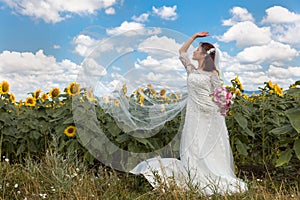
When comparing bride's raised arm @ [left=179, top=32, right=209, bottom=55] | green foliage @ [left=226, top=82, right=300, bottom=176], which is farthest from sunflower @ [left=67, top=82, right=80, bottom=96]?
green foliage @ [left=226, top=82, right=300, bottom=176]

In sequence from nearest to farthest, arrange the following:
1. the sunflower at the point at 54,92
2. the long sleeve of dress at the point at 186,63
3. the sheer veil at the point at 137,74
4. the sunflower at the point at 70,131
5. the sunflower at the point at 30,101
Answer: the sheer veil at the point at 137,74 → the long sleeve of dress at the point at 186,63 → the sunflower at the point at 70,131 → the sunflower at the point at 54,92 → the sunflower at the point at 30,101

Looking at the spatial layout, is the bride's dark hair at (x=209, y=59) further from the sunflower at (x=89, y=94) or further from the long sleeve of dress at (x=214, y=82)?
the sunflower at (x=89, y=94)

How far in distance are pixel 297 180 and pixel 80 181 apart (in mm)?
2601

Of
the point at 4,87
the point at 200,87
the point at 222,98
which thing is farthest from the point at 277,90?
the point at 4,87

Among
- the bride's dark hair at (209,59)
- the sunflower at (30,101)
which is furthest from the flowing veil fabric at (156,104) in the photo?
the sunflower at (30,101)

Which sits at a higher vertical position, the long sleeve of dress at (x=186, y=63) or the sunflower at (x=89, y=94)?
the long sleeve of dress at (x=186, y=63)

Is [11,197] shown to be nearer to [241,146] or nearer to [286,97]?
[241,146]

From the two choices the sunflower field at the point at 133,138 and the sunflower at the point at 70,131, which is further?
the sunflower at the point at 70,131

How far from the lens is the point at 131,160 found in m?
4.82

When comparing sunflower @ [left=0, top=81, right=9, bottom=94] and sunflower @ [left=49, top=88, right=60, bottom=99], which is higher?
sunflower @ [left=0, top=81, right=9, bottom=94]

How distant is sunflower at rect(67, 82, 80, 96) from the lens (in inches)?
184

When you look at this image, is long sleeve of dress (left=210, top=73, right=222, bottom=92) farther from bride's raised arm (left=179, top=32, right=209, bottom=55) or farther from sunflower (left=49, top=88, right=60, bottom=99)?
sunflower (left=49, top=88, right=60, bottom=99)

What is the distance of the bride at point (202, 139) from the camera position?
Result: 4266 mm

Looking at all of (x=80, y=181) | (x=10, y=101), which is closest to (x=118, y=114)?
(x=80, y=181)
